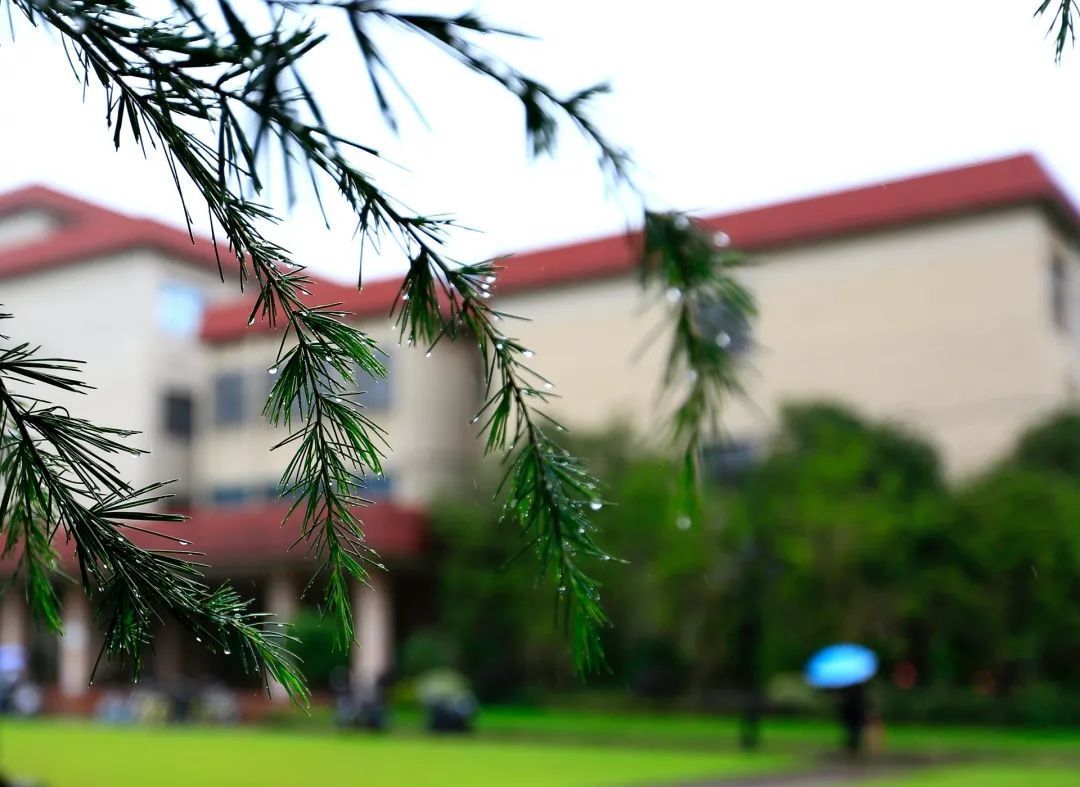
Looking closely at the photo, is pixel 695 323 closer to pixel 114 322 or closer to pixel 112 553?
pixel 112 553

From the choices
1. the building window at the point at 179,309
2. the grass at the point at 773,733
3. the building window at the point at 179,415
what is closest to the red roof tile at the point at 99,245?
the building window at the point at 179,309

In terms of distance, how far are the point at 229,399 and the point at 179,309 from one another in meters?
2.49

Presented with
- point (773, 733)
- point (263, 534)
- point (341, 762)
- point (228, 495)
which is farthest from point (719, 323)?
point (228, 495)

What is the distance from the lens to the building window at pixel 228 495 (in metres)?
33.0

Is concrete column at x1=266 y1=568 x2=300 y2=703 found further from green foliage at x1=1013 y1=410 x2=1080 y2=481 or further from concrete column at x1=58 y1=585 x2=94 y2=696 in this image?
green foliage at x1=1013 y1=410 x2=1080 y2=481

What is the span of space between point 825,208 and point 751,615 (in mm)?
8279

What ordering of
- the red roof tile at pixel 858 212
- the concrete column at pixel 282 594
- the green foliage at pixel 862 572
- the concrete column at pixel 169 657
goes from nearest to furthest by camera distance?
the green foliage at pixel 862 572, the red roof tile at pixel 858 212, the concrete column at pixel 282 594, the concrete column at pixel 169 657

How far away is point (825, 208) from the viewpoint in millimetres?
25875

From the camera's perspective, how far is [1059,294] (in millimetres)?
25203

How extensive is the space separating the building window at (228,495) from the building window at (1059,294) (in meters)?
19.1

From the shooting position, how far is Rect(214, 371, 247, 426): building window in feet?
106

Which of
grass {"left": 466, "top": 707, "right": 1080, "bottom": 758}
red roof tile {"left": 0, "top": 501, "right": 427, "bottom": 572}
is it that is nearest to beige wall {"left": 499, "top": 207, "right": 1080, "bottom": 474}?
grass {"left": 466, "top": 707, "right": 1080, "bottom": 758}

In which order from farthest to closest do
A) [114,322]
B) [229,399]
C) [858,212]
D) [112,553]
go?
[229,399], [114,322], [858,212], [112,553]

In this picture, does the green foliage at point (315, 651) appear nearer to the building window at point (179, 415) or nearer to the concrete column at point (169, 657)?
the concrete column at point (169, 657)
